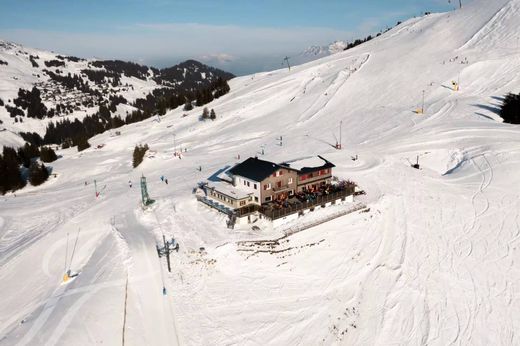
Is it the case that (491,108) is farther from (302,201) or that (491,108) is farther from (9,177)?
(9,177)

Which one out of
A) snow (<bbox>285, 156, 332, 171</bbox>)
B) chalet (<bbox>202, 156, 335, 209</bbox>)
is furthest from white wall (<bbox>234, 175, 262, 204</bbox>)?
snow (<bbox>285, 156, 332, 171</bbox>)

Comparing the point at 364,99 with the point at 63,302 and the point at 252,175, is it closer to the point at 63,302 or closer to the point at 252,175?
the point at 252,175

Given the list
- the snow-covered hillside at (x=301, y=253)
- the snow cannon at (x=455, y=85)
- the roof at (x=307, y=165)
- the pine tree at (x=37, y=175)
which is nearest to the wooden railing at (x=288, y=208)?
the snow-covered hillside at (x=301, y=253)

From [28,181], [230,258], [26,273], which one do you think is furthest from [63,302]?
[28,181]

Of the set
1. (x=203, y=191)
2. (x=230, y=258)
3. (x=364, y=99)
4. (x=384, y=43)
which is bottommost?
(x=230, y=258)

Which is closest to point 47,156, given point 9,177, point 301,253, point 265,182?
point 9,177

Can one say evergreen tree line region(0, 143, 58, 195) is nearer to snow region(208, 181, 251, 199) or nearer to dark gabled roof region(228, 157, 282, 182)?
snow region(208, 181, 251, 199)

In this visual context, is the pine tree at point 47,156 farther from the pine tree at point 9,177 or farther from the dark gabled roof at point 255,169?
the dark gabled roof at point 255,169
